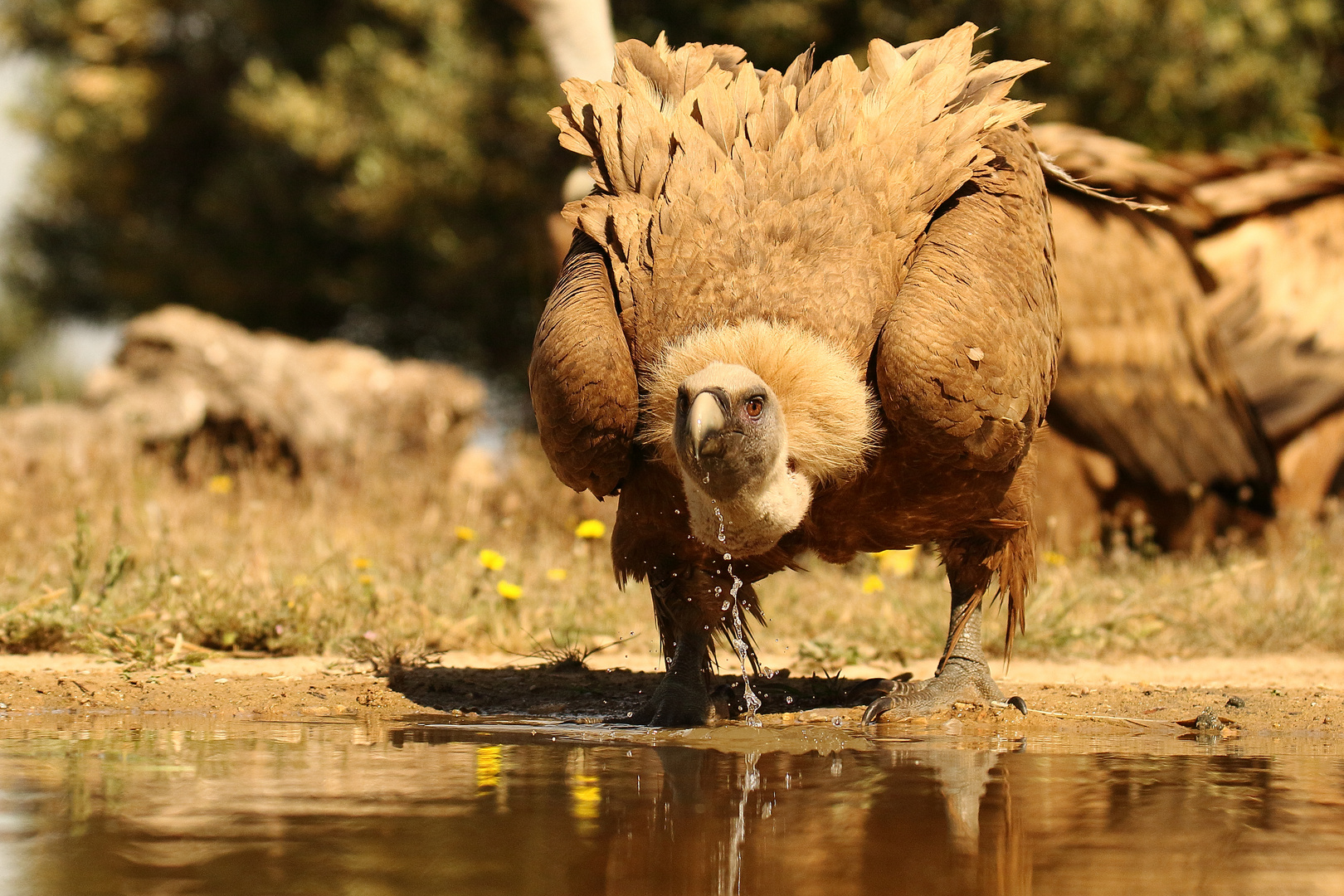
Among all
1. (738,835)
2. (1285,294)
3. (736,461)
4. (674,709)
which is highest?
(1285,294)

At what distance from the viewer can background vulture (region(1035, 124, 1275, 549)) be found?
7.93 metres

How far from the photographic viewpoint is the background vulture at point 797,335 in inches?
162

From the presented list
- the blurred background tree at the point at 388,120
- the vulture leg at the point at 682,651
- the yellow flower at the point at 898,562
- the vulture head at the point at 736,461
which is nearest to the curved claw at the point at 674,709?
the vulture leg at the point at 682,651

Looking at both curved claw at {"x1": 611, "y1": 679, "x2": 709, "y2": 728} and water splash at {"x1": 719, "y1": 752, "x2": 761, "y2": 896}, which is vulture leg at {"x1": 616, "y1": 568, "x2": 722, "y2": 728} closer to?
curved claw at {"x1": 611, "y1": 679, "x2": 709, "y2": 728}

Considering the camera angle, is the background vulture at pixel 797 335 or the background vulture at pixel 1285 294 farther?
the background vulture at pixel 1285 294

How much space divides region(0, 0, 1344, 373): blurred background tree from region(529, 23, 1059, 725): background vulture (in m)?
7.91

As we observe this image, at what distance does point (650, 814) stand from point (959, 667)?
91.0 inches

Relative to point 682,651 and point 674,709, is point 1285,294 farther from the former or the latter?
point 674,709

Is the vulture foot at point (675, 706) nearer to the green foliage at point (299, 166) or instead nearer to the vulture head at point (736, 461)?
the vulture head at point (736, 461)

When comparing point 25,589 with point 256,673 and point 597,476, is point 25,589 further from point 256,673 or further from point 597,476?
point 597,476

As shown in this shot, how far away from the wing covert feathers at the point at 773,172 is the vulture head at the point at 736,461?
0.31 metres

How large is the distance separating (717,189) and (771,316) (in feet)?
1.52

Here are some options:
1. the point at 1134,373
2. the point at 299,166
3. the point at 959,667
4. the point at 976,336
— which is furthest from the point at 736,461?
the point at 299,166

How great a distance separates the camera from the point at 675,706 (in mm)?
4570
